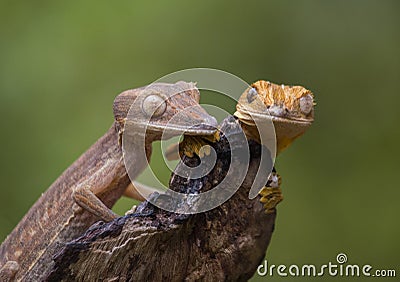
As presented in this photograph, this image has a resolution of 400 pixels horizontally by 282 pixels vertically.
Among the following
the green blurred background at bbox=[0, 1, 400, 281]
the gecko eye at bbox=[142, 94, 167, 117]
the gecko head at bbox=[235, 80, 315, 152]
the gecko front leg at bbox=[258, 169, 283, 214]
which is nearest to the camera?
the gecko head at bbox=[235, 80, 315, 152]

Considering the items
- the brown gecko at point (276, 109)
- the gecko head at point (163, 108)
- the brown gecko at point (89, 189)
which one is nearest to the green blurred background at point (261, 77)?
the brown gecko at point (89, 189)

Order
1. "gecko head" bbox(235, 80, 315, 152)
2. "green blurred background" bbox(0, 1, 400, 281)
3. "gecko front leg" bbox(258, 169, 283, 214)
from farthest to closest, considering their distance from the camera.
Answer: "green blurred background" bbox(0, 1, 400, 281), "gecko front leg" bbox(258, 169, 283, 214), "gecko head" bbox(235, 80, 315, 152)

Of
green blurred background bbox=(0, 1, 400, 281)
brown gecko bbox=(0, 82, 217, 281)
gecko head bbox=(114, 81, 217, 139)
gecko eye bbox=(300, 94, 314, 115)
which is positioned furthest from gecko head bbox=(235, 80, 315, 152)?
green blurred background bbox=(0, 1, 400, 281)

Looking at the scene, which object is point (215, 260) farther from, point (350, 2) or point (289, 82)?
point (350, 2)

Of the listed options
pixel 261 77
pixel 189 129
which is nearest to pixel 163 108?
pixel 189 129

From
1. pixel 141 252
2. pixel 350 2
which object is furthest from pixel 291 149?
pixel 141 252

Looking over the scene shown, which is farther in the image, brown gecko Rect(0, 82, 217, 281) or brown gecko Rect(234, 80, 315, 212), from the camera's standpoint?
brown gecko Rect(0, 82, 217, 281)

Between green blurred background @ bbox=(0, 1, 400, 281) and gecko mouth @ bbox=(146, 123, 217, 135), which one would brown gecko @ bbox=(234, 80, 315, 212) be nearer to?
gecko mouth @ bbox=(146, 123, 217, 135)
